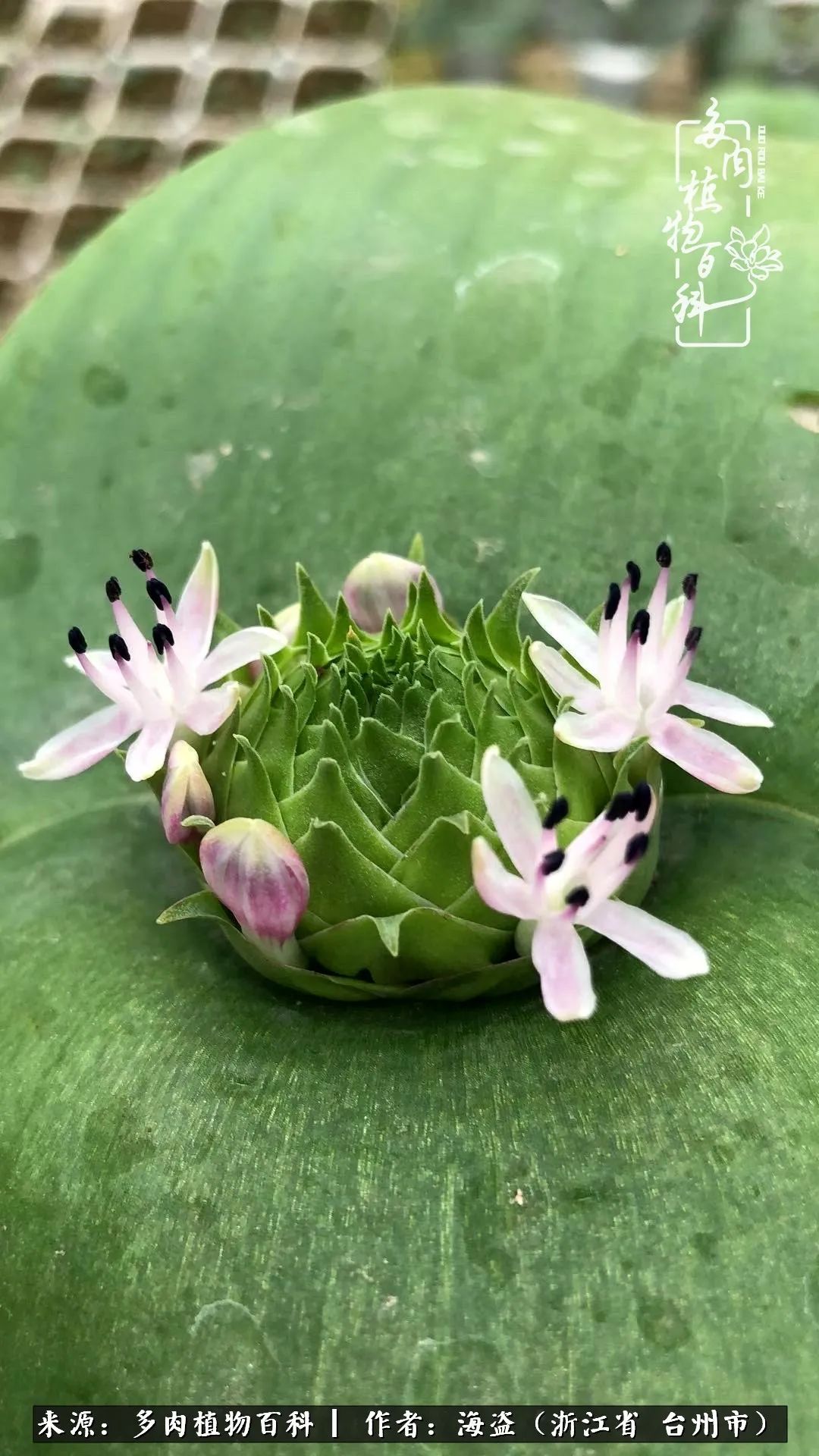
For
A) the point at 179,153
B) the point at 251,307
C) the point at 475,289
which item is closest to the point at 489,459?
the point at 475,289

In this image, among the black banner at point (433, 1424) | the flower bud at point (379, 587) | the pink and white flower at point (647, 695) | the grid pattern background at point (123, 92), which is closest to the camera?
the black banner at point (433, 1424)

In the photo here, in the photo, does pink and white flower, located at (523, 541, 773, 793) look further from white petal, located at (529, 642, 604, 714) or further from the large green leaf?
the large green leaf

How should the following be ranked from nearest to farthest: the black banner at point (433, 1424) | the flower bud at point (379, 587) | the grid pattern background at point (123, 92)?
the black banner at point (433, 1424)
the flower bud at point (379, 587)
the grid pattern background at point (123, 92)

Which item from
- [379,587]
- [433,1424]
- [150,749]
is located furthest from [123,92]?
[433,1424]

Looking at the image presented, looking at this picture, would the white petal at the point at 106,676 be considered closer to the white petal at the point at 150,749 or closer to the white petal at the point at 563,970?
the white petal at the point at 150,749

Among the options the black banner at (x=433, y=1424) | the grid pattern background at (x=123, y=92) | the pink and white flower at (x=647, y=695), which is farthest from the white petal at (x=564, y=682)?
the grid pattern background at (x=123, y=92)

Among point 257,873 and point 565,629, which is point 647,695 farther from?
point 257,873
